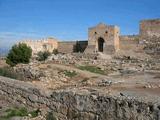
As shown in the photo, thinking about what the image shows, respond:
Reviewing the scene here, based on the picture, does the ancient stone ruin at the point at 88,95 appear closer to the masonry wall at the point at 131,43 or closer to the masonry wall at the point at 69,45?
the masonry wall at the point at 131,43

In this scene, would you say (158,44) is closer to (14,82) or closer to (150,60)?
(150,60)

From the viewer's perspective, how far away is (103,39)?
104ft

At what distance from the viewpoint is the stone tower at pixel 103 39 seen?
101 ft

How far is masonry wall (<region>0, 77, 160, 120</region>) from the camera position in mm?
6758

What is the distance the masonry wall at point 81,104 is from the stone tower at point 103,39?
2198 cm

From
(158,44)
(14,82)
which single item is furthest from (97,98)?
(158,44)

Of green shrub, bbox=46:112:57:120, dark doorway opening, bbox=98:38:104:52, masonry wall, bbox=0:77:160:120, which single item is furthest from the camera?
dark doorway opening, bbox=98:38:104:52

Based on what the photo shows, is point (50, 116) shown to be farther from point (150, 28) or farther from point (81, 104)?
point (150, 28)

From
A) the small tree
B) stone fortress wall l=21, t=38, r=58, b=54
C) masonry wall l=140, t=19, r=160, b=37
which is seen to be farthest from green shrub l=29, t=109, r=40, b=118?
stone fortress wall l=21, t=38, r=58, b=54

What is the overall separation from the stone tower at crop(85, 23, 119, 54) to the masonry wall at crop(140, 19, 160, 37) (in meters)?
2.70

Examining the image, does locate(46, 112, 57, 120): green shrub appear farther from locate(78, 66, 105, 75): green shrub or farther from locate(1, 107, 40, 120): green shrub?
locate(78, 66, 105, 75): green shrub

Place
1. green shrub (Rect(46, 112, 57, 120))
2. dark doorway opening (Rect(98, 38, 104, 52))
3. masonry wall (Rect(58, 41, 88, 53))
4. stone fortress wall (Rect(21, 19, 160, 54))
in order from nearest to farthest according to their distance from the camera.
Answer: green shrub (Rect(46, 112, 57, 120)) < stone fortress wall (Rect(21, 19, 160, 54)) < dark doorway opening (Rect(98, 38, 104, 52)) < masonry wall (Rect(58, 41, 88, 53))

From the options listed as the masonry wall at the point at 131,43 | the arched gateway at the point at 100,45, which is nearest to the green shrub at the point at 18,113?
the masonry wall at the point at 131,43

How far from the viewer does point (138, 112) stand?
6730 millimetres
